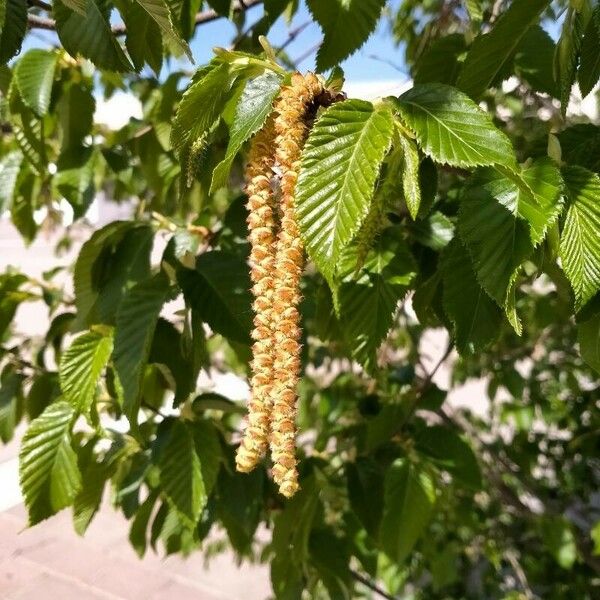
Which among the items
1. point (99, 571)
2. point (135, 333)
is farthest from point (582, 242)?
point (99, 571)

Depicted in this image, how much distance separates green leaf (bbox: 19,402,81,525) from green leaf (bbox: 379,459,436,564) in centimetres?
41

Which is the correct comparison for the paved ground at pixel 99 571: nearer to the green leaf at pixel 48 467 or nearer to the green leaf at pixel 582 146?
the green leaf at pixel 48 467

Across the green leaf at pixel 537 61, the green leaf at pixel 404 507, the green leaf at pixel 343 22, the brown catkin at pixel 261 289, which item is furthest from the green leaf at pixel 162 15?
the green leaf at pixel 404 507

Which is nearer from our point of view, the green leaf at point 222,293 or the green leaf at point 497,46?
the green leaf at point 497,46

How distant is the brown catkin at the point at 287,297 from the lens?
0.40 metres

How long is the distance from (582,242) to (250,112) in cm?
25

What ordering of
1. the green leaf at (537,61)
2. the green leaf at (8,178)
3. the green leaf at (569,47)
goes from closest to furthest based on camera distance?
the green leaf at (569,47) → the green leaf at (537,61) → the green leaf at (8,178)

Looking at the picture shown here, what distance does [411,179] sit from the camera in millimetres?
440

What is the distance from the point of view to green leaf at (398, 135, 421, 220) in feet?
1.42

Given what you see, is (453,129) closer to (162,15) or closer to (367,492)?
(162,15)

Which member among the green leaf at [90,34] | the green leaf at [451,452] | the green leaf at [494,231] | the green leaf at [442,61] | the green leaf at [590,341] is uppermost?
the green leaf at [442,61]

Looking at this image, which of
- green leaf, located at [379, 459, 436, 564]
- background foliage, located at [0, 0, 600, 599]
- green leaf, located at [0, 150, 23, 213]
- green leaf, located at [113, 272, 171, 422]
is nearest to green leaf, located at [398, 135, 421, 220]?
background foliage, located at [0, 0, 600, 599]

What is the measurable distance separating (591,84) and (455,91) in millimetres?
175

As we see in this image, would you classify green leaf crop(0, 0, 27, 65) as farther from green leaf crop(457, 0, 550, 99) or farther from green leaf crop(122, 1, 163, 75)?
green leaf crop(457, 0, 550, 99)
